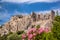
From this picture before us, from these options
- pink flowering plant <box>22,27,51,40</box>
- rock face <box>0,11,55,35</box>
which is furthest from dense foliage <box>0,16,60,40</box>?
rock face <box>0,11,55,35</box>

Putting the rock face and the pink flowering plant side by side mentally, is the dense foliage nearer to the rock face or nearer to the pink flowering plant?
the pink flowering plant

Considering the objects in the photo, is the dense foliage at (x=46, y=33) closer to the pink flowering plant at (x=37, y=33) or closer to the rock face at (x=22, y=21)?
the pink flowering plant at (x=37, y=33)

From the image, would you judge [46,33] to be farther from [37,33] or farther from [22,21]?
[22,21]

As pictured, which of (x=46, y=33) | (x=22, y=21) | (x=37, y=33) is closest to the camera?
(x=46, y=33)

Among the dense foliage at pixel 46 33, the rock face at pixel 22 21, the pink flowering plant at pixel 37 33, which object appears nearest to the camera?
the dense foliage at pixel 46 33

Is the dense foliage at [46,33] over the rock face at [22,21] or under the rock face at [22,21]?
over

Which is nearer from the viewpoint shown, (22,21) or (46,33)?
(46,33)

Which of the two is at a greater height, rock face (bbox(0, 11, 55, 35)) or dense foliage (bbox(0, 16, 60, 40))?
dense foliage (bbox(0, 16, 60, 40))

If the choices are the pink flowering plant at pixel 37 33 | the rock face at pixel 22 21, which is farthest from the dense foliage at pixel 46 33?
the rock face at pixel 22 21

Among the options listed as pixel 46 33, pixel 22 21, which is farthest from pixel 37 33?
pixel 22 21

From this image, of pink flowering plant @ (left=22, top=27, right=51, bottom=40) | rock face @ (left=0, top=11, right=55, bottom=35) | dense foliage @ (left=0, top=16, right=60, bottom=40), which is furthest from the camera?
rock face @ (left=0, top=11, right=55, bottom=35)

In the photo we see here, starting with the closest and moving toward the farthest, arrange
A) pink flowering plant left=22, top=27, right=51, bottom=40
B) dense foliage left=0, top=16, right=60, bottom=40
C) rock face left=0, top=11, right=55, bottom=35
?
dense foliage left=0, top=16, right=60, bottom=40, pink flowering plant left=22, top=27, right=51, bottom=40, rock face left=0, top=11, right=55, bottom=35

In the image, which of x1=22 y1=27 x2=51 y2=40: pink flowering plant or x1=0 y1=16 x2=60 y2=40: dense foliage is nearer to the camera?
x1=0 y1=16 x2=60 y2=40: dense foliage

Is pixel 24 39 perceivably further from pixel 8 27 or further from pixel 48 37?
pixel 8 27
